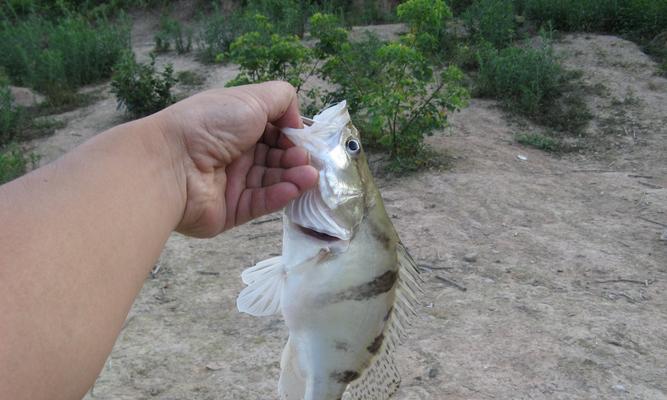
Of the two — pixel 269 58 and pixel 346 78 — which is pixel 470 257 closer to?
pixel 346 78

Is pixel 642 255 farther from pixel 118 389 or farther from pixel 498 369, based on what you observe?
pixel 118 389

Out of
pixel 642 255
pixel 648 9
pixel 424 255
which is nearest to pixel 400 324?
pixel 424 255

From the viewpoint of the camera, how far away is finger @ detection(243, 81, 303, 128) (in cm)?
233

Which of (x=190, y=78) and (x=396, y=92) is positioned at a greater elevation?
(x=396, y=92)

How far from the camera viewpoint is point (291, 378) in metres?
2.11

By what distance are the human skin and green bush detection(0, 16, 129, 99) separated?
25.6 ft

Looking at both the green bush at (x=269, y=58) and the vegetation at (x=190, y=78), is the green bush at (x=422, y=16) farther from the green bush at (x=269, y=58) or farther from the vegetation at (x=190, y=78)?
the vegetation at (x=190, y=78)

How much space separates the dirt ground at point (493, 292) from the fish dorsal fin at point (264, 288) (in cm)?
148

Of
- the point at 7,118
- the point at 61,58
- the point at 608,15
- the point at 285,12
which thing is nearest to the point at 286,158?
the point at 7,118

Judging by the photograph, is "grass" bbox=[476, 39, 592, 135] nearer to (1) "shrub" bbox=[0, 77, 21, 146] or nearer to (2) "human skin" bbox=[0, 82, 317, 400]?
(1) "shrub" bbox=[0, 77, 21, 146]

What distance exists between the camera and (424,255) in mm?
4773

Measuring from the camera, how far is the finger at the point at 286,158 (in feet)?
7.12

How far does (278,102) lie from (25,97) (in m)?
8.25

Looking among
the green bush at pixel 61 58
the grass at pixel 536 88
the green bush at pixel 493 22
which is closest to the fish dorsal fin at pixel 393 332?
the grass at pixel 536 88
